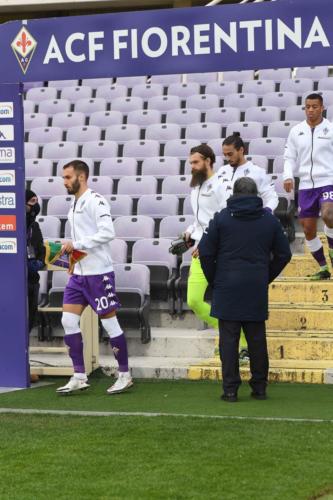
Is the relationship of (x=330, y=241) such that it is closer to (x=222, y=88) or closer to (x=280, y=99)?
(x=280, y=99)

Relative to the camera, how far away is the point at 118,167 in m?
14.9

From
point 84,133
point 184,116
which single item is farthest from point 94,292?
point 184,116

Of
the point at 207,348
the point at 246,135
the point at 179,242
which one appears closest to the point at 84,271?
the point at 179,242

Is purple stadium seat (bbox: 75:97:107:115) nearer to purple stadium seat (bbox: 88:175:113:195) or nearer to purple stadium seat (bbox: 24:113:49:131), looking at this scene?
purple stadium seat (bbox: 24:113:49:131)

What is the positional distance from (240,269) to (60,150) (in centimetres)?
725

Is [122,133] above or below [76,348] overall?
above

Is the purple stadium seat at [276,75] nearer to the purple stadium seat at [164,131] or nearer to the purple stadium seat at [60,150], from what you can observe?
the purple stadium seat at [164,131]

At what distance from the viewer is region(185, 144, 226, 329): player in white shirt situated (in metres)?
10.1

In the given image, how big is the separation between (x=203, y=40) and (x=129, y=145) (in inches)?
229

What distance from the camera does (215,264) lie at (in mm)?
9203

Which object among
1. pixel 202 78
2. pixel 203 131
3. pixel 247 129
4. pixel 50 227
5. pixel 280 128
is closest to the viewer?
pixel 50 227

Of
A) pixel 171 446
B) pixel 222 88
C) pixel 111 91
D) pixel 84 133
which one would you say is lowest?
pixel 171 446

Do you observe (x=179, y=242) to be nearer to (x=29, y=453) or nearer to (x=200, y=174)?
(x=200, y=174)

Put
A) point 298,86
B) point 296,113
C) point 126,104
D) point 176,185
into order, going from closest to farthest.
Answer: point 176,185, point 296,113, point 298,86, point 126,104
